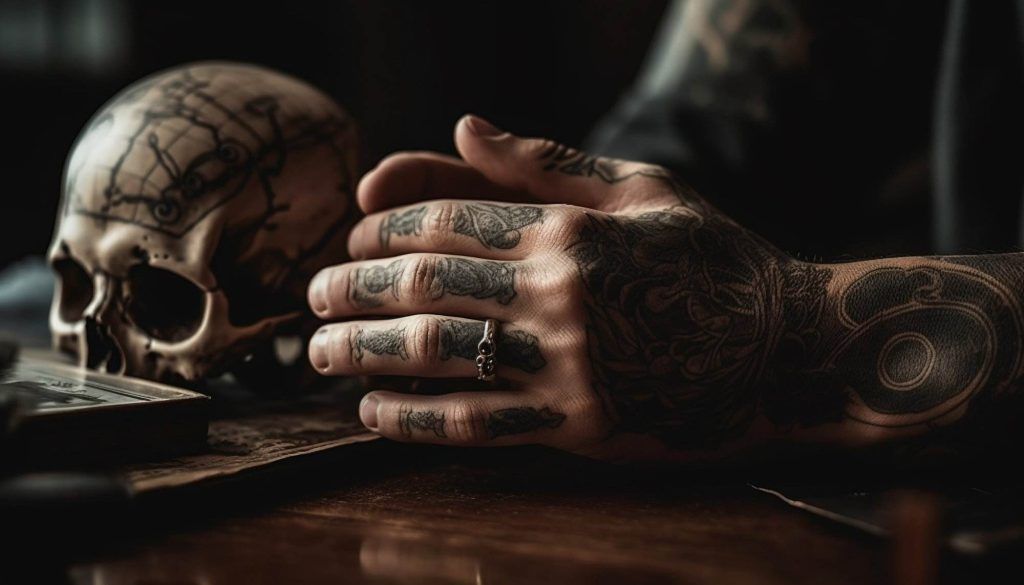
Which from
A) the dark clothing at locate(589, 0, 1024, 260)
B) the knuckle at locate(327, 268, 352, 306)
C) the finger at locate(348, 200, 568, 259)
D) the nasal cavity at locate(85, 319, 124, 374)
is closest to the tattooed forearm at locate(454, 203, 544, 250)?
the finger at locate(348, 200, 568, 259)

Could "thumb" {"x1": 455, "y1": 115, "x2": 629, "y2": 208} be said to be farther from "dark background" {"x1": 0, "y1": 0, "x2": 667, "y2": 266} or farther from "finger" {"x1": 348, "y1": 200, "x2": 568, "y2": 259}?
"dark background" {"x1": 0, "y1": 0, "x2": 667, "y2": 266}

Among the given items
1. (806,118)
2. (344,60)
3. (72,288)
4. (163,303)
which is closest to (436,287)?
(163,303)

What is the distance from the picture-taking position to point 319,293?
81 centimetres

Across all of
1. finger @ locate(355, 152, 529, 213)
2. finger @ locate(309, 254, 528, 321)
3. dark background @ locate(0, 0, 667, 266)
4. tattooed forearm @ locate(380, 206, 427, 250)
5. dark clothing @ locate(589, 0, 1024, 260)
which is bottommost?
finger @ locate(309, 254, 528, 321)

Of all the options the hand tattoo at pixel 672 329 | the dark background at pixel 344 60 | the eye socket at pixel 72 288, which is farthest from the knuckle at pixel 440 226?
the dark background at pixel 344 60

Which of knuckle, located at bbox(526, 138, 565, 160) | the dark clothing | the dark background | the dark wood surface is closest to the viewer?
the dark wood surface

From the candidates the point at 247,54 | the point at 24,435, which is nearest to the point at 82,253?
the point at 24,435

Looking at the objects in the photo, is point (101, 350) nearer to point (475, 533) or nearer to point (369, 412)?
Answer: point (369, 412)

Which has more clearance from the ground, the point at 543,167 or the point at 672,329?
the point at 543,167

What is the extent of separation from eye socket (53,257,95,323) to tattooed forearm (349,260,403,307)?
0.33 metres

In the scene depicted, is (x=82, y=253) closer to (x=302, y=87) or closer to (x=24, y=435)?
(x=302, y=87)

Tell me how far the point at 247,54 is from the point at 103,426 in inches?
104

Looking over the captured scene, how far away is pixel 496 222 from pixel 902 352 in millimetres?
333

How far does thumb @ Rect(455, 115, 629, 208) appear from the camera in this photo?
794 mm
